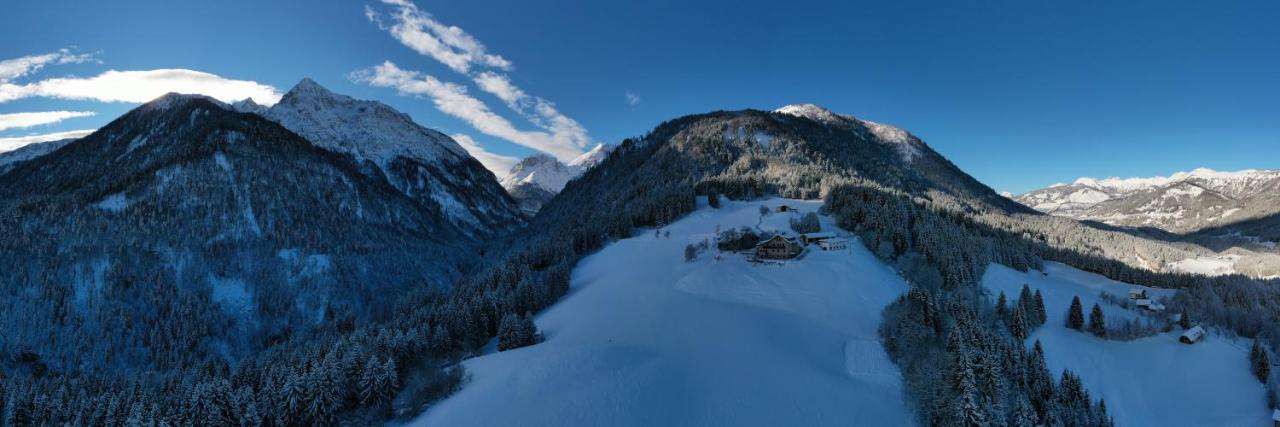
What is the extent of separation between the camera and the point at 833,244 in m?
76.1

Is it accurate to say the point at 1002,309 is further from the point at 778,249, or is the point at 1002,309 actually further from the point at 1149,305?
the point at 1149,305

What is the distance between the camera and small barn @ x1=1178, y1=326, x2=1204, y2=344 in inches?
2719

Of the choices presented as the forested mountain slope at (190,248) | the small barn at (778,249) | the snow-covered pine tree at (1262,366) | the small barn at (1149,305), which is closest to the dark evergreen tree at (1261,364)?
the snow-covered pine tree at (1262,366)

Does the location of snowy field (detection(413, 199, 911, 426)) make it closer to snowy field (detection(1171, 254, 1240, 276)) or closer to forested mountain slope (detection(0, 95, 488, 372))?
forested mountain slope (detection(0, 95, 488, 372))

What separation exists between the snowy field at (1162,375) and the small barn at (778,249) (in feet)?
101

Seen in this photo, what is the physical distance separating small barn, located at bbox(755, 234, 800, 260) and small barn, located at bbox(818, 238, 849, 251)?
5599mm

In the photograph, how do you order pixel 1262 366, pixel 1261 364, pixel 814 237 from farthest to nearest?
pixel 814 237
pixel 1261 364
pixel 1262 366

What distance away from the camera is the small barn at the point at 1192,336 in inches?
2719

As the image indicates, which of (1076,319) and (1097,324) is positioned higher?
(1076,319)

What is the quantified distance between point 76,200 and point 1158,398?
22510cm

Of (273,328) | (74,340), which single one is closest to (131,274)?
(74,340)

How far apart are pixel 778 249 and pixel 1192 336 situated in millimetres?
58237

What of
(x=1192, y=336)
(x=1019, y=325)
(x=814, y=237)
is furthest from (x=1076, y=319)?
(x=814, y=237)

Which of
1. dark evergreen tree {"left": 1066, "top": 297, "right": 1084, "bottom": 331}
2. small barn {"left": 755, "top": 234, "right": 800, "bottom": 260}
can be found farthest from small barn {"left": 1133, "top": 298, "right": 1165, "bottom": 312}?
small barn {"left": 755, "top": 234, "right": 800, "bottom": 260}
